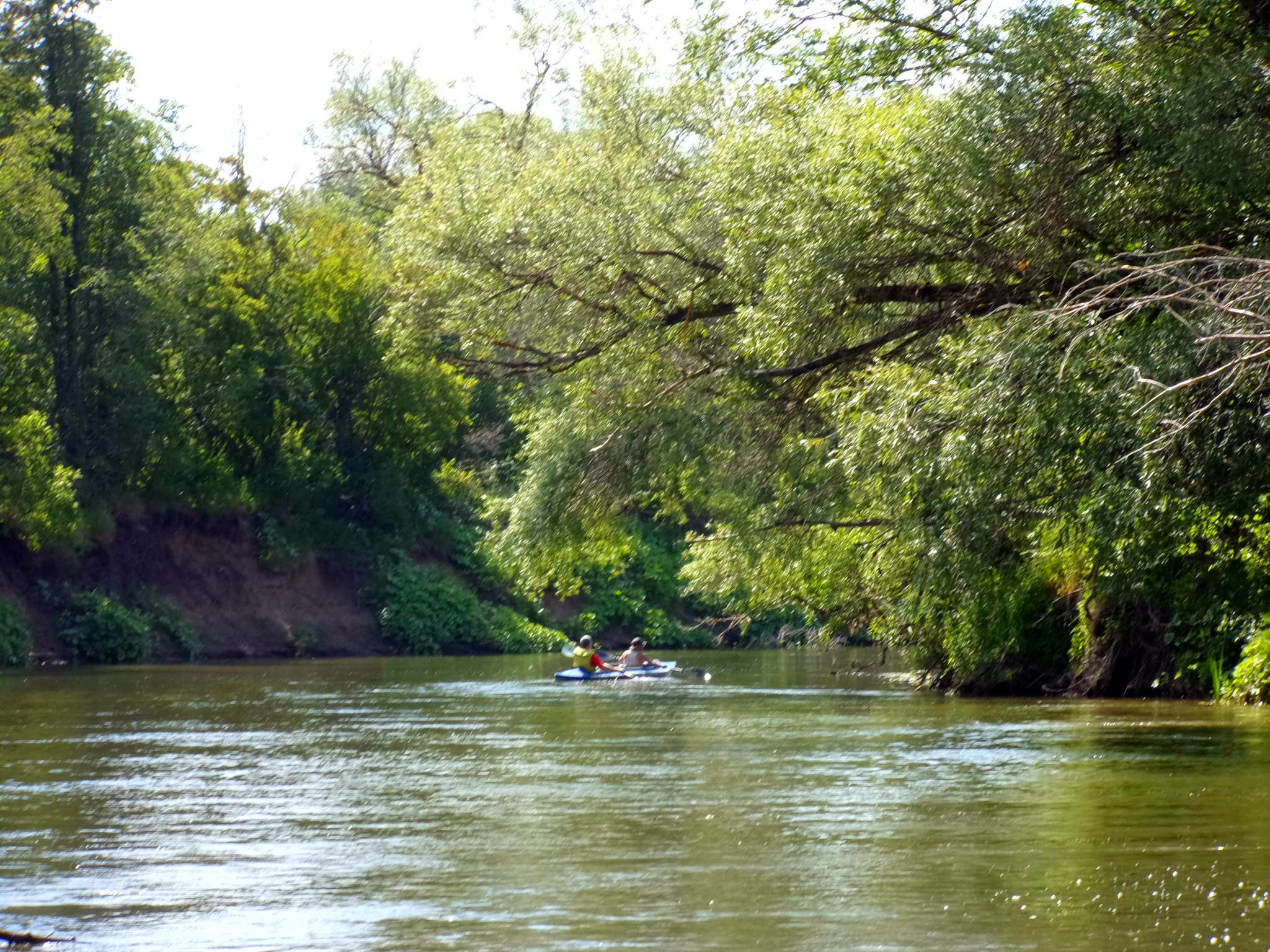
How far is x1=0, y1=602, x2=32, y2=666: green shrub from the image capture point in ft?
122

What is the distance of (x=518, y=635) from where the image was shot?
1898 inches

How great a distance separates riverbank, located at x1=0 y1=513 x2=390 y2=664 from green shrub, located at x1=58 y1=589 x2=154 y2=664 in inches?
15.8

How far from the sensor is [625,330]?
2423 cm

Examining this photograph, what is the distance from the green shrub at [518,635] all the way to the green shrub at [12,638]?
44.1 feet

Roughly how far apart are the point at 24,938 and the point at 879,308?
13810mm

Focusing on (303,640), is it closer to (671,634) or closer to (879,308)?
(671,634)

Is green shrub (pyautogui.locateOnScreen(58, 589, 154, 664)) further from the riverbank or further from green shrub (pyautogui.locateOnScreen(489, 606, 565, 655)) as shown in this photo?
green shrub (pyautogui.locateOnScreen(489, 606, 565, 655))

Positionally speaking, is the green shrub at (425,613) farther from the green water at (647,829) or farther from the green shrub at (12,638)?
the green water at (647,829)

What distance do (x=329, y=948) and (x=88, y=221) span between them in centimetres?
3514

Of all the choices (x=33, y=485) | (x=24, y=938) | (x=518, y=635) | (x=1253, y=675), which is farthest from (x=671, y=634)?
(x=24, y=938)

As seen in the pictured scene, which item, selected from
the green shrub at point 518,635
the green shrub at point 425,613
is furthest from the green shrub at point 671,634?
the green shrub at point 425,613

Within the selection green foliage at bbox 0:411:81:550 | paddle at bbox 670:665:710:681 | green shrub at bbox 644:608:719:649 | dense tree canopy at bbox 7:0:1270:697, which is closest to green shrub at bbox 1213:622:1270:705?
dense tree canopy at bbox 7:0:1270:697

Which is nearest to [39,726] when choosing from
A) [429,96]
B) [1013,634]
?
[1013,634]

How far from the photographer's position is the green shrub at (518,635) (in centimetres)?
4778
